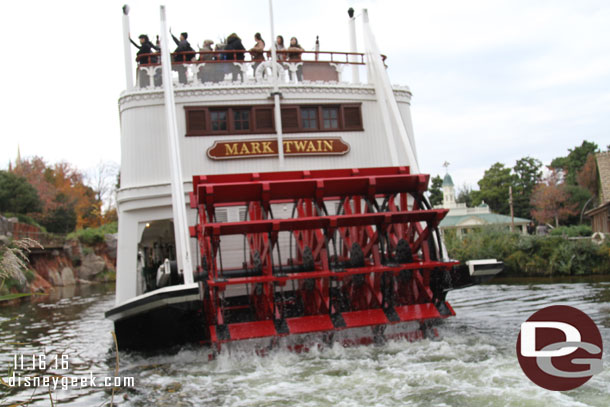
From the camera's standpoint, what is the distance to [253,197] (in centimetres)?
816

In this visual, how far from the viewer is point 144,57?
10234mm

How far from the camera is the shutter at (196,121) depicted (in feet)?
31.2

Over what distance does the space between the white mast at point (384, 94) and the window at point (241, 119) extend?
2134mm

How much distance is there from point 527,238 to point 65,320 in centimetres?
1288

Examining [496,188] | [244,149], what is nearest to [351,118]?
[244,149]

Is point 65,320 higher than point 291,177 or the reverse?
the reverse

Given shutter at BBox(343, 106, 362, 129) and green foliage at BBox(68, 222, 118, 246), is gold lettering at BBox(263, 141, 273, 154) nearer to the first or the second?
shutter at BBox(343, 106, 362, 129)

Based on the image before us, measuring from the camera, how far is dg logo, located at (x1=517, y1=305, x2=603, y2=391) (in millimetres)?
3904

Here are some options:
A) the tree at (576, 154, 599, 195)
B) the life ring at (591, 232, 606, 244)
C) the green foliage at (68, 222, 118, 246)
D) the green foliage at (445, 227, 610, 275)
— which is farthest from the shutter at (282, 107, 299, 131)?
the tree at (576, 154, 599, 195)

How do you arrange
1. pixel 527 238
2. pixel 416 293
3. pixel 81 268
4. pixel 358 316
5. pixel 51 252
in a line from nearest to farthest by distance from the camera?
pixel 358 316, pixel 416 293, pixel 527 238, pixel 51 252, pixel 81 268

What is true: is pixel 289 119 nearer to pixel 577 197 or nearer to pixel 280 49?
pixel 280 49

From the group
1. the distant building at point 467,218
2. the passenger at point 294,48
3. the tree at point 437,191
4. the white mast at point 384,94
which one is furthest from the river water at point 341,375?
the tree at point 437,191

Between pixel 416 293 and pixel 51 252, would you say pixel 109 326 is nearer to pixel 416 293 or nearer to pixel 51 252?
pixel 416 293

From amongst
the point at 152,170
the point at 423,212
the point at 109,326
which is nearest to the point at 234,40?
the point at 152,170
